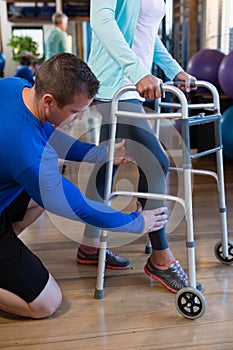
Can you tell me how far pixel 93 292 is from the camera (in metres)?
1.63

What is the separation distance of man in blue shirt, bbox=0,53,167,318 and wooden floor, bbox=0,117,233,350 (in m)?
0.11

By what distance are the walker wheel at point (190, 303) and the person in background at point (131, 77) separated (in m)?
0.14

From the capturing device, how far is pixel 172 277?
1.61m

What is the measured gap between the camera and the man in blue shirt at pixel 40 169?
1155 mm

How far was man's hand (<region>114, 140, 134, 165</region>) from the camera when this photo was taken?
1.59 meters

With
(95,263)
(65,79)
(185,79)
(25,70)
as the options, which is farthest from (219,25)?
(65,79)

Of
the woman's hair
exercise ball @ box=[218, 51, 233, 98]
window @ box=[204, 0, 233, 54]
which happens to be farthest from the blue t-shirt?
window @ box=[204, 0, 233, 54]

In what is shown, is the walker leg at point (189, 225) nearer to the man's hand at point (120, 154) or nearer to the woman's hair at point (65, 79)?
the man's hand at point (120, 154)

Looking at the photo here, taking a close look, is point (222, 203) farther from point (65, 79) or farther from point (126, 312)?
point (65, 79)

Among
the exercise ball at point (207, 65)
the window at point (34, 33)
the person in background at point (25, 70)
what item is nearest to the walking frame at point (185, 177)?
the exercise ball at point (207, 65)

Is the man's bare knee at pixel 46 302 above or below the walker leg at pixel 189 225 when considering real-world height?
below

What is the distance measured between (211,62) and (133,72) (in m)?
2.99

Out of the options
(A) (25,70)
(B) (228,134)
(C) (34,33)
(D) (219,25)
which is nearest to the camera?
(B) (228,134)

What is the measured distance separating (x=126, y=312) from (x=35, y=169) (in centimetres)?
68
